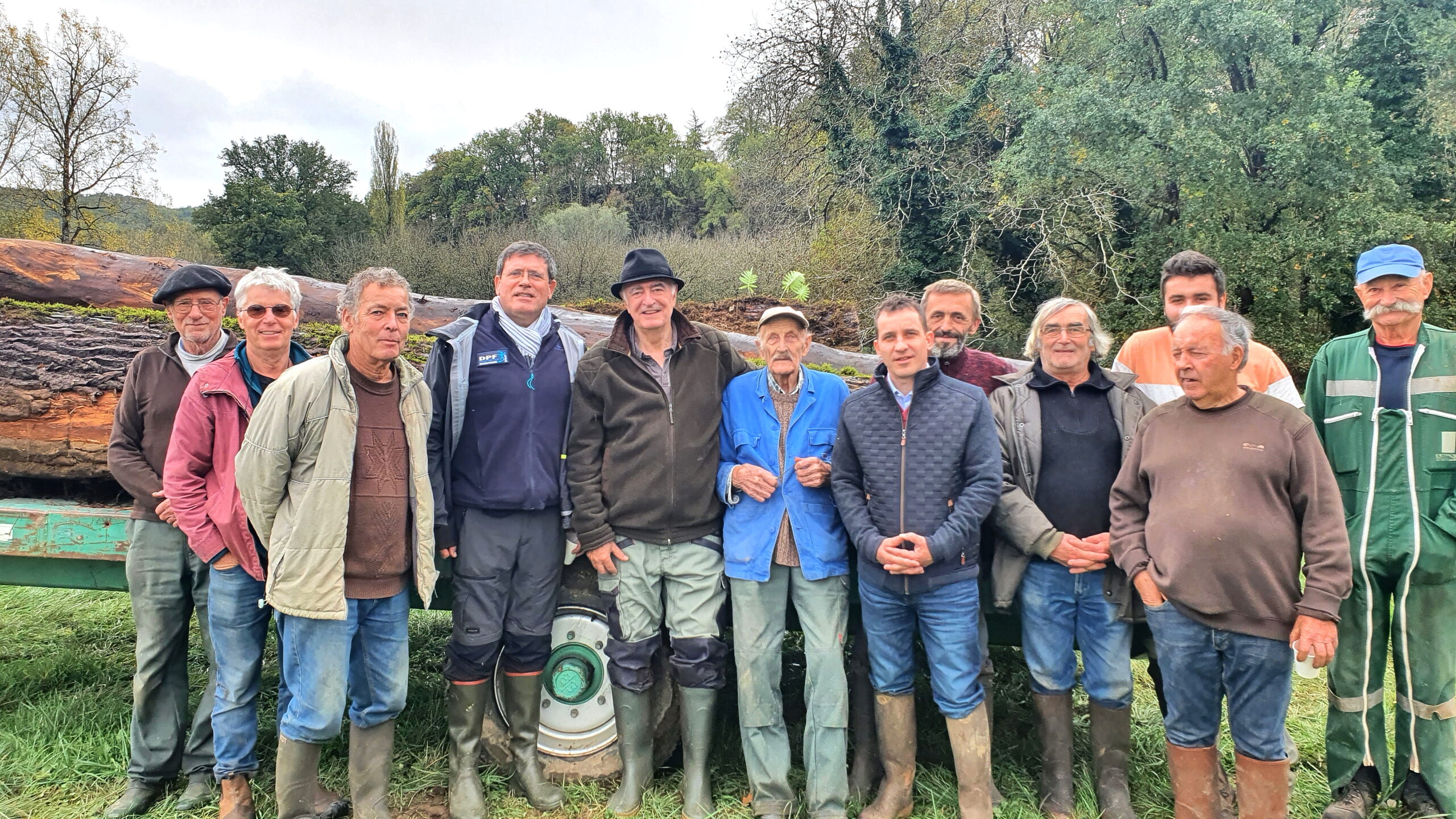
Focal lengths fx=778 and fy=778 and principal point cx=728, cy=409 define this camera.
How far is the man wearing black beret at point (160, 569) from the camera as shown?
3287mm

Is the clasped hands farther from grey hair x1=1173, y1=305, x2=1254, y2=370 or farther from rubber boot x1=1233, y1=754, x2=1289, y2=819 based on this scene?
rubber boot x1=1233, y1=754, x2=1289, y2=819

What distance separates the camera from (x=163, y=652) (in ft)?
10.9

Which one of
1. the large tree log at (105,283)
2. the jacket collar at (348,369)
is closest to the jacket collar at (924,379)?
the jacket collar at (348,369)

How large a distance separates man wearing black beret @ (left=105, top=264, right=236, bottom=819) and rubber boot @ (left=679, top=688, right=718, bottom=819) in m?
2.03

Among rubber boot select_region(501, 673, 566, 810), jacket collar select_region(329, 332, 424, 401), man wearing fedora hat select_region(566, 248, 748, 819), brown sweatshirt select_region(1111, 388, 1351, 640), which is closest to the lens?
brown sweatshirt select_region(1111, 388, 1351, 640)

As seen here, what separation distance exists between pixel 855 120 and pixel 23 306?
46.2 feet

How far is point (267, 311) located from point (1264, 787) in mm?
4083

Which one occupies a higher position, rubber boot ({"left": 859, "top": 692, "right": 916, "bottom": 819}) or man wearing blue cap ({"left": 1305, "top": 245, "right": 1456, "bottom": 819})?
man wearing blue cap ({"left": 1305, "top": 245, "right": 1456, "bottom": 819})

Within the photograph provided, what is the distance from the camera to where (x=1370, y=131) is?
1312cm

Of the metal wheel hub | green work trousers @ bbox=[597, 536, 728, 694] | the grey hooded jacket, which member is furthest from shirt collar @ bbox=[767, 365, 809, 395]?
the metal wheel hub

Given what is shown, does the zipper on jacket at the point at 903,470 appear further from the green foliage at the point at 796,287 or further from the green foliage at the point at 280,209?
the green foliage at the point at 280,209

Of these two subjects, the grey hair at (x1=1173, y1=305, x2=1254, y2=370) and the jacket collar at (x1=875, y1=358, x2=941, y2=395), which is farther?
the jacket collar at (x1=875, y1=358, x2=941, y2=395)

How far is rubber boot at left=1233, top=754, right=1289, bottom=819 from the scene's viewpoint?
268 centimetres

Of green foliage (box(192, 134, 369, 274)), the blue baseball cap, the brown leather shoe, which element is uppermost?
green foliage (box(192, 134, 369, 274))
